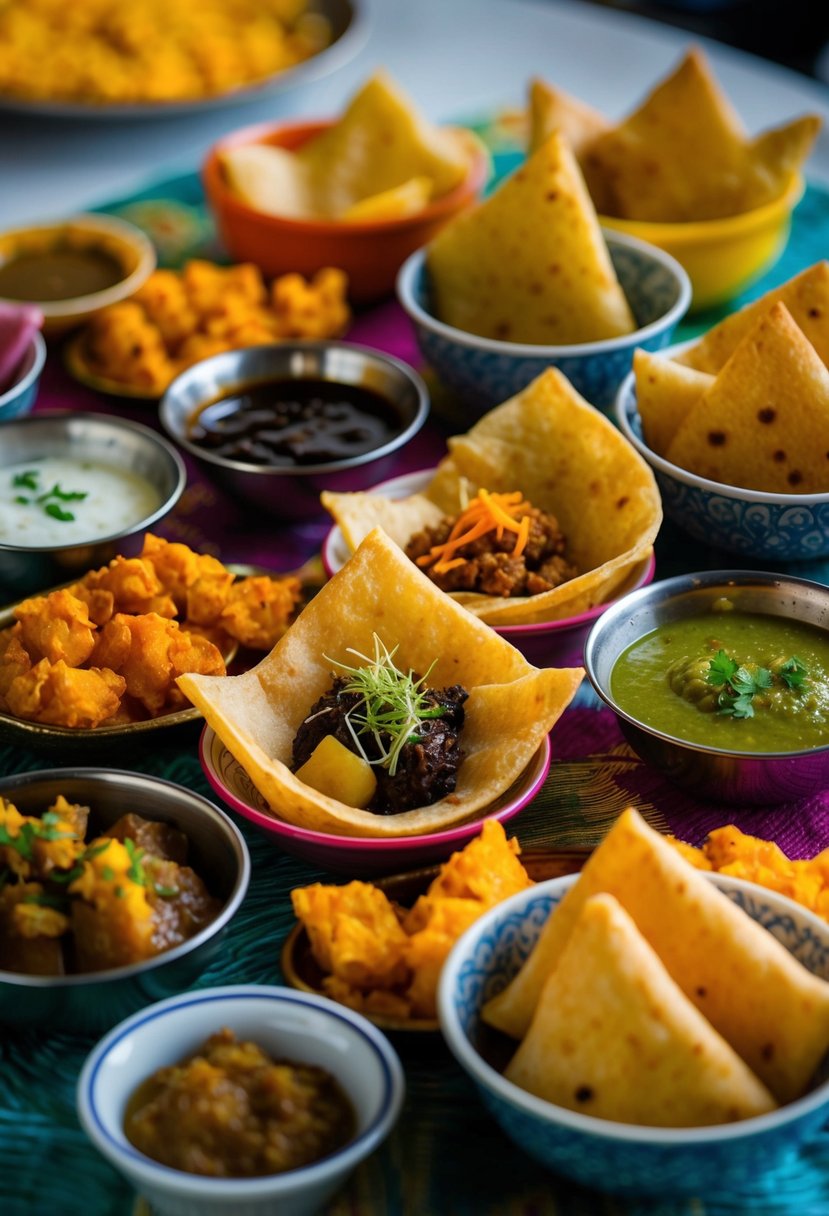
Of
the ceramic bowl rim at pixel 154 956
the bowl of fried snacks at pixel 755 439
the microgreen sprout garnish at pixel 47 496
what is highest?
the bowl of fried snacks at pixel 755 439

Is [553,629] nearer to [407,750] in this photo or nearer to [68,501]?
[407,750]

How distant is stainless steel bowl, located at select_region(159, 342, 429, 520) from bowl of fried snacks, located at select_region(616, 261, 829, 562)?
1.94 ft

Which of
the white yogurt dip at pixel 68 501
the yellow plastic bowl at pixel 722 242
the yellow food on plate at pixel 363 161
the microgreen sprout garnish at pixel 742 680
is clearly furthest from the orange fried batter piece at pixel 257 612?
the yellow food on plate at pixel 363 161

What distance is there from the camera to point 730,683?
2430mm

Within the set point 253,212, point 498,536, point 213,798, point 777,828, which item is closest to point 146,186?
point 253,212

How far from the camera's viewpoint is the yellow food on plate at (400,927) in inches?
77.8

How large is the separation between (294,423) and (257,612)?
786 mm

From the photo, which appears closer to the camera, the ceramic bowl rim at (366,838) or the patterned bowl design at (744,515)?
the ceramic bowl rim at (366,838)

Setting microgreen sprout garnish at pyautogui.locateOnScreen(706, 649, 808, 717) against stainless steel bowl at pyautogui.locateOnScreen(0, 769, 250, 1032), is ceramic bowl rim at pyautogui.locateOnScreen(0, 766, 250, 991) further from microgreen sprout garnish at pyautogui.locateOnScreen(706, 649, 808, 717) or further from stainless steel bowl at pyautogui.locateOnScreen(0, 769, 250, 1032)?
microgreen sprout garnish at pyautogui.locateOnScreen(706, 649, 808, 717)

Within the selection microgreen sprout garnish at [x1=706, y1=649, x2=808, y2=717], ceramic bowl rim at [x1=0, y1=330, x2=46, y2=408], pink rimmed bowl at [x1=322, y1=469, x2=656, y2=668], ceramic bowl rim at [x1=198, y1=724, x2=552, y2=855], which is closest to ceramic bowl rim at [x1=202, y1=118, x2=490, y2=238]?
ceramic bowl rim at [x1=0, y1=330, x2=46, y2=408]

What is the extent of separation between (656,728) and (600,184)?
2.29 metres

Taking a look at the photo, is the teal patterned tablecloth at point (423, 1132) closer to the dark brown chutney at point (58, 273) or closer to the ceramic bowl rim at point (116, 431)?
the ceramic bowl rim at point (116, 431)

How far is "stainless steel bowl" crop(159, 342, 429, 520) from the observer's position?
3117 millimetres

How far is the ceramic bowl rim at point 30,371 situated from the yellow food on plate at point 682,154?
5.43 ft
